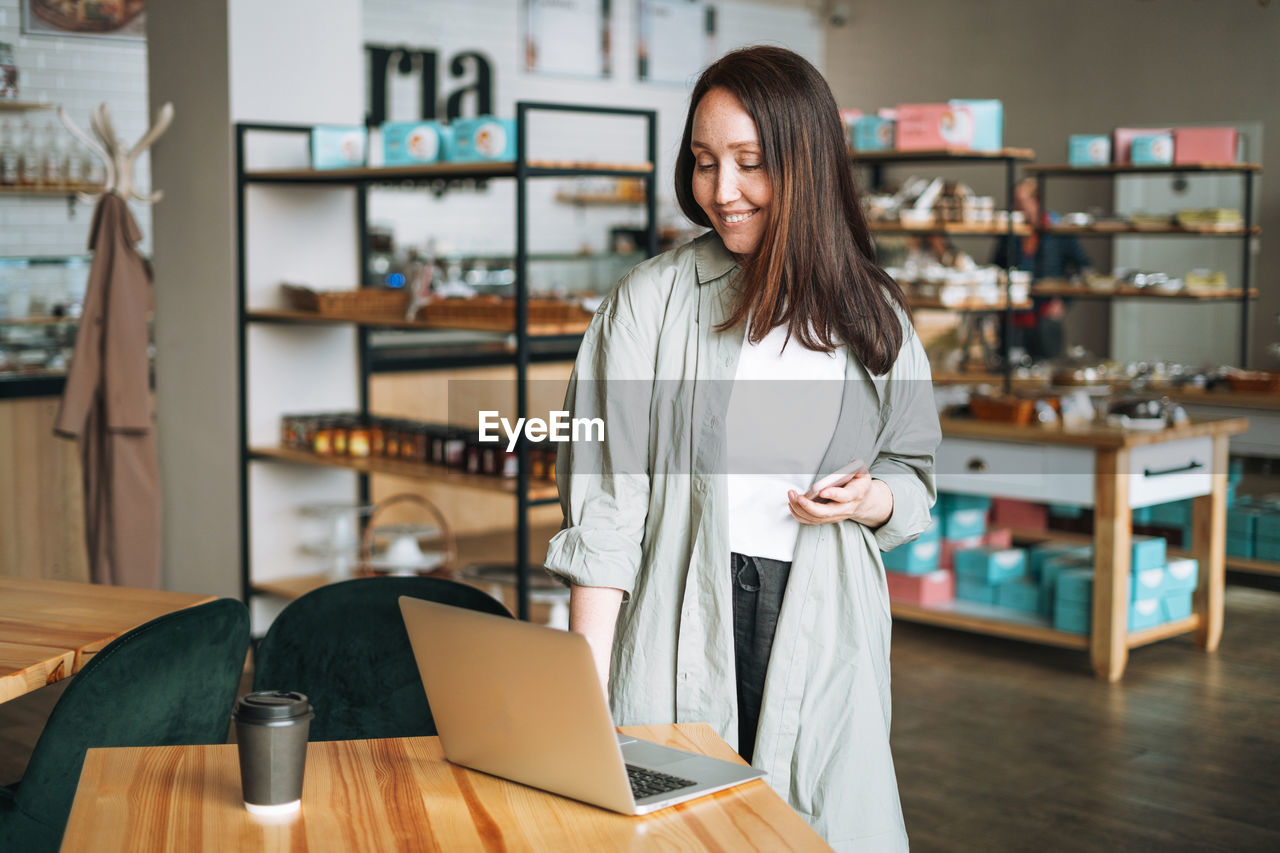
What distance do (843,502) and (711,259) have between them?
353mm

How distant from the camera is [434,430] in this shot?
4.42 m

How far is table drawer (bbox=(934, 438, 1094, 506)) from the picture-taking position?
4.66 meters

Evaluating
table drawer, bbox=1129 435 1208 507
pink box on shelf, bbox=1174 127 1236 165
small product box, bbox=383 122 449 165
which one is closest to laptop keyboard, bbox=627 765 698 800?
small product box, bbox=383 122 449 165

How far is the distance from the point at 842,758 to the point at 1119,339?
8.33 m

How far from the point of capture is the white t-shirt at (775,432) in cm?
169

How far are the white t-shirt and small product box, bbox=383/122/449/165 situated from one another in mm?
2673

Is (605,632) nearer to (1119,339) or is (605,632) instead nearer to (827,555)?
(827,555)

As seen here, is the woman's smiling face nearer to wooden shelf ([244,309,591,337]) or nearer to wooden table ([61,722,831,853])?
wooden table ([61,722,831,853])

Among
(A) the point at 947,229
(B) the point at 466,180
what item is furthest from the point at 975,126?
(B) the point at 466,180

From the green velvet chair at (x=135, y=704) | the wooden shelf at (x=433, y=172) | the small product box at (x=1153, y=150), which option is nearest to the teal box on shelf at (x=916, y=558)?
the wooden shelf at (x=433, y=172)

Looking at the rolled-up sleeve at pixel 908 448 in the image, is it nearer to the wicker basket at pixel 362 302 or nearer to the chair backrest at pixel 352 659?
the chair backrest at pixel 352 659

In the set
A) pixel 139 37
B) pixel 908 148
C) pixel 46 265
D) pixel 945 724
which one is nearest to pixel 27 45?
pixel 139 37

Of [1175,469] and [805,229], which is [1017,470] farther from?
[805,229]

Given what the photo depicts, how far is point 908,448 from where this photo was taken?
174 cm
